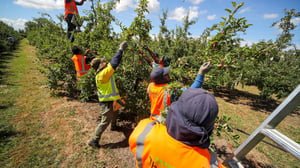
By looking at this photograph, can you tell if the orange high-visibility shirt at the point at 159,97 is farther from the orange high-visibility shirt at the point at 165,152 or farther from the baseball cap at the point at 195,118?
the baseball cap at the point at 195,118

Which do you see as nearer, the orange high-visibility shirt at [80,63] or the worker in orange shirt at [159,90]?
the worker in orange shirt at [159,90]

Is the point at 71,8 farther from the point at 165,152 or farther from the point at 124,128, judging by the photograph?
the point at 165,152

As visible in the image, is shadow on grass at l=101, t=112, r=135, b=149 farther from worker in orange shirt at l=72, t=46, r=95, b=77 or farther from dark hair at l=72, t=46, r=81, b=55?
dark hair at l=72, t=46, r=81, b=55

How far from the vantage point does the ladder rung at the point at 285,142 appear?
2.97ft

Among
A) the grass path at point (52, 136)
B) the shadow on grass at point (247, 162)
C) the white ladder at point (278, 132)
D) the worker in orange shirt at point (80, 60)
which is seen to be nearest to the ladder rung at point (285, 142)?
the white ladder at point (278, 132)

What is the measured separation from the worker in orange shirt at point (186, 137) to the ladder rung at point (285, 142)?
1.65ft

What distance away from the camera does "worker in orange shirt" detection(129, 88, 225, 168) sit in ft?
3.14

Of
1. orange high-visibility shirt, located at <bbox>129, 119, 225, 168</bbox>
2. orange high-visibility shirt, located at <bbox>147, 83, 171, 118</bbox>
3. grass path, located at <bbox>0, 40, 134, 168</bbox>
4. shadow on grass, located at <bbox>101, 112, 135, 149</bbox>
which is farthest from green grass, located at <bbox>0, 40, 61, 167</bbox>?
orange high-visibility shirt, located at <bbox>129, 119, 225, 168</bbox>

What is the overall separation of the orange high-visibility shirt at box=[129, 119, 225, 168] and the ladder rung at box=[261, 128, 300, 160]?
495 millimetres

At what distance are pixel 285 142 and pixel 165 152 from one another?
97 centimetres

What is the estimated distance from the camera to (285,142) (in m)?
0.99

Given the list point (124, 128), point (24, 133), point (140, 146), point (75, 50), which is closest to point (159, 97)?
point (140, 146)

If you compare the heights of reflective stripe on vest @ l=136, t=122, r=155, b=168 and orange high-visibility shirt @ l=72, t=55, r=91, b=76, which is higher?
orange high-visibility shirt @ l=72, t=55, r=91, b=76

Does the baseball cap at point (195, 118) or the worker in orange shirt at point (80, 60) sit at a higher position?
the worker in orange shirt at point (80, 60)
